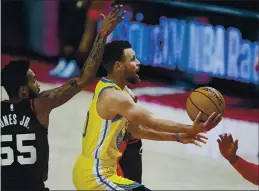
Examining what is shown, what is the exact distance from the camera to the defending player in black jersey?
5.62 m

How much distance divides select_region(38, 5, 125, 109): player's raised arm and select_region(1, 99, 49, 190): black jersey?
0.18 metres

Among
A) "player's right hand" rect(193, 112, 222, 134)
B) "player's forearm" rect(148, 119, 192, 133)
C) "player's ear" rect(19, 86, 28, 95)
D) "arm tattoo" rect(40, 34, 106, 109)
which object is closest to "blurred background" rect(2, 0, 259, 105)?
"arm tattoo" rect(40, 34, 106, 109)

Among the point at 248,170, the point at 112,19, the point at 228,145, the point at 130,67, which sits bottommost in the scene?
the point at 248,170

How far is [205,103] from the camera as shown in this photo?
566 centimetres

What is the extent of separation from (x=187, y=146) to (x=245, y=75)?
5.30 feet

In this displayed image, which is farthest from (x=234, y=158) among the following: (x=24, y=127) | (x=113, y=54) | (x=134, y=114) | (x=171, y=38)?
(x=171, y=38)

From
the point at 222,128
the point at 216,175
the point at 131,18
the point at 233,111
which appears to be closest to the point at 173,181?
the point at 216,175

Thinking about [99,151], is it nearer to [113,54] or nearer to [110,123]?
[110,123]

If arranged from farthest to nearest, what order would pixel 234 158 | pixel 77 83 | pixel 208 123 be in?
1. pixel 77 83
2. pixel 234 158
3. pixel 208 123

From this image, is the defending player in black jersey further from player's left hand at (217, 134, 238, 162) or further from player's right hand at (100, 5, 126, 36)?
player's left hand at (217, 134, 238, 162)

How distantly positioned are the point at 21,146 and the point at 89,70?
75cm

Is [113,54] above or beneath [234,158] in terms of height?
above

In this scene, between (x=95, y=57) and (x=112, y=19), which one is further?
(x=95, y=57)

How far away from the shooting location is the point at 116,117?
18.0 ft
